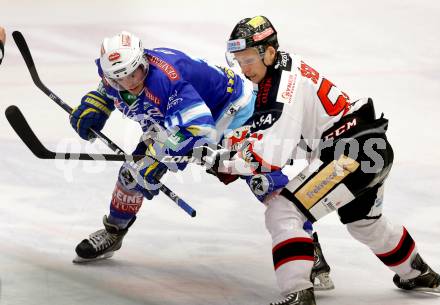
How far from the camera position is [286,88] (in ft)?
Answer: 10.4

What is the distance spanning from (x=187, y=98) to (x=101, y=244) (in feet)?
2.85

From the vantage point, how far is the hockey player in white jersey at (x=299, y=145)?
316 cm

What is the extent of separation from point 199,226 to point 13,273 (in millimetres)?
993

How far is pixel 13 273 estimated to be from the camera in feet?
12.3

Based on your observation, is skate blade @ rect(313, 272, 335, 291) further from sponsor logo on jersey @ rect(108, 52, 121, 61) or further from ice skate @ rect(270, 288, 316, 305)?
sponsor logo on jersey @ rect(108, 52, 121, 61)

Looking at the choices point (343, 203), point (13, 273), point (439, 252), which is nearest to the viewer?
point (343, 203)

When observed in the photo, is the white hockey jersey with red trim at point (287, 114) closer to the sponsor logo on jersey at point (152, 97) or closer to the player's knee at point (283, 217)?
the player's knee at point (283, 217)

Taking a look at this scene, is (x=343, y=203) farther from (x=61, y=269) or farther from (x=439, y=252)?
(x=61, y=269)

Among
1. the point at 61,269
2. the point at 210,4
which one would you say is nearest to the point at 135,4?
the point at 210,4

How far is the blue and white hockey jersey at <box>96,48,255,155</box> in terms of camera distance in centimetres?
356

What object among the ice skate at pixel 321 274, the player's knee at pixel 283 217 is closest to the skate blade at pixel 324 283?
the ice skate at pixel 321 274

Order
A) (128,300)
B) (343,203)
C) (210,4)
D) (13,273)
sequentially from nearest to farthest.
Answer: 1. (343,203)
2. (128,300)
3. (13,273)
4. (210,4)

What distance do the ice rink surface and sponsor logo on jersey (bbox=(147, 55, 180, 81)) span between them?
2.83ft

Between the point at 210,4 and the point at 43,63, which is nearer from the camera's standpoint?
the point at 43,63
